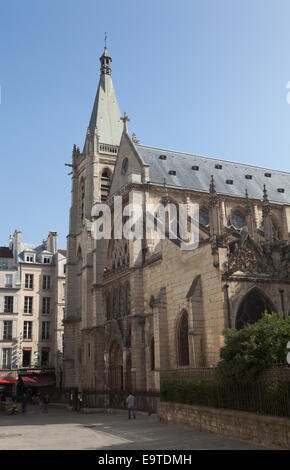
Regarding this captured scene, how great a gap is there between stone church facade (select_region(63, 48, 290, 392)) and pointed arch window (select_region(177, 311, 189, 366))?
1.7 inches

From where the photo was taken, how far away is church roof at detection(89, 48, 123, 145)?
39094 millimetres

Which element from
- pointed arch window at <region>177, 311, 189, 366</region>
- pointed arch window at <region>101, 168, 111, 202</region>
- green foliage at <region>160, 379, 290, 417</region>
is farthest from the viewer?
pointed arch window at <region>101, 168, 111, 202</region>

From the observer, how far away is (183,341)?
20.6 m

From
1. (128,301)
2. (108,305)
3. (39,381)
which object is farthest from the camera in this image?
(39,381)

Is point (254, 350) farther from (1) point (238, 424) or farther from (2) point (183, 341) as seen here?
(2) point (183, 341)

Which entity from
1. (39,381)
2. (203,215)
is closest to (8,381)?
(39,381)

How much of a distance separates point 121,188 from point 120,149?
433cm

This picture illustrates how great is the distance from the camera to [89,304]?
106 ft

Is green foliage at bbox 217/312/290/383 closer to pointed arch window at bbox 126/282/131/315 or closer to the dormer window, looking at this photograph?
pointed arch window at bbox 126/282/131/315

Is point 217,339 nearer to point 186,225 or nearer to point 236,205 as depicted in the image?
point 186,225

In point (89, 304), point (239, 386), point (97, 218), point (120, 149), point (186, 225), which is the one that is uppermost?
point (120, 149)

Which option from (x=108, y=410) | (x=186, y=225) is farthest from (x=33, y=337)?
(x=186, y=225)

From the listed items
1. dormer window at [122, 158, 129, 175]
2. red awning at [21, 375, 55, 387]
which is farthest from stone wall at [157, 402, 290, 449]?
red awning at [21, 375, 55, 387]

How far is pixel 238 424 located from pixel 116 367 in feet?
55.2
